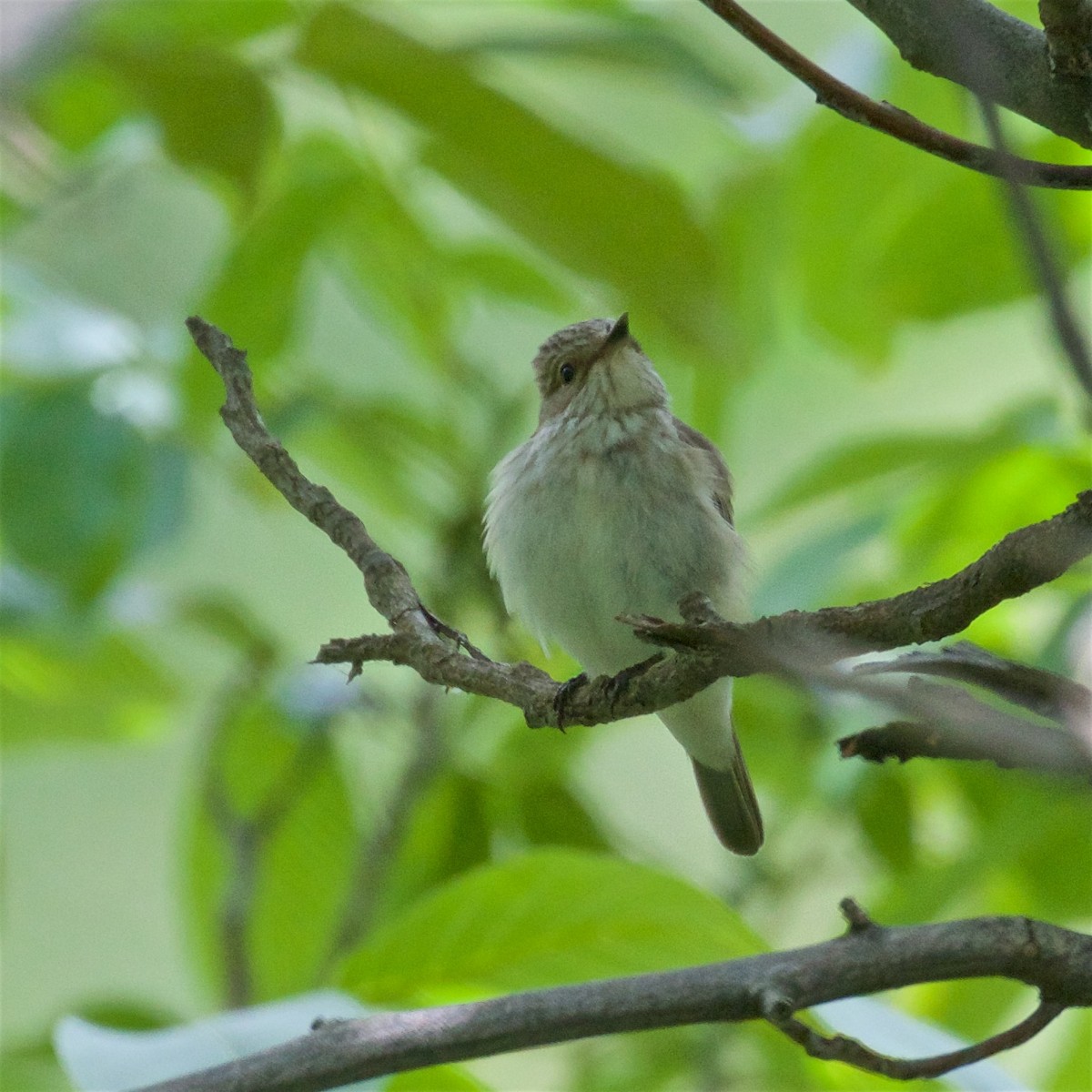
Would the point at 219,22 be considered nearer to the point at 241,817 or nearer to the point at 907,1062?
the point at 241,817

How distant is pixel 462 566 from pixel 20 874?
2.82 m

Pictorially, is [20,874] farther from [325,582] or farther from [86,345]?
[86,345]

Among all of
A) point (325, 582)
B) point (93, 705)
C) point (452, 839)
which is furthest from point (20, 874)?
point (452, 839)

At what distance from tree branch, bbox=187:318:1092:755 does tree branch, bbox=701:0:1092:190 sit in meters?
0.20

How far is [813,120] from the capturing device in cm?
231

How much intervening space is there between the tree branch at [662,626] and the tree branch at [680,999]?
0.78ft

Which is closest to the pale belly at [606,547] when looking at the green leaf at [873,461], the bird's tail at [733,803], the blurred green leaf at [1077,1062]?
the green leaf at [873,461]

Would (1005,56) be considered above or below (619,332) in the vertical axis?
below

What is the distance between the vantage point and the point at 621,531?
224 cm

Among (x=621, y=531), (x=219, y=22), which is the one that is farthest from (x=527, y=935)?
(x=219, y=22)

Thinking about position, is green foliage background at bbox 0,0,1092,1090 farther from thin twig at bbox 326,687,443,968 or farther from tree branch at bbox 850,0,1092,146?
tree branch at bbox 850,0,1092,146

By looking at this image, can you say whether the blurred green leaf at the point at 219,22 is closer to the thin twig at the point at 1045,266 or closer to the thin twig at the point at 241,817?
the thin twig at the point at 241,817

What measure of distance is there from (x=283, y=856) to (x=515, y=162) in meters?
1.33

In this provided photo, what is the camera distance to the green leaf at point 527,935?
1.72 meters
